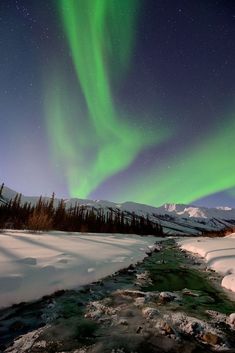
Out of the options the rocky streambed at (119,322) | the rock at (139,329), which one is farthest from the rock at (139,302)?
the rock at (139,329)

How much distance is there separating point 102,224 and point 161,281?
47155 millimetres

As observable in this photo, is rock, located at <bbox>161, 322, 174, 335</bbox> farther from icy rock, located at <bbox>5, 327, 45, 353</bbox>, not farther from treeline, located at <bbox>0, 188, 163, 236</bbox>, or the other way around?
treeline, located at <bbox>0, 188, 163, 236</bbox>

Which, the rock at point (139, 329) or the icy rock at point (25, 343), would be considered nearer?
the icy rock at point (25, 343)

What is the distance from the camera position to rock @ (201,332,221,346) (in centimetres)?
335

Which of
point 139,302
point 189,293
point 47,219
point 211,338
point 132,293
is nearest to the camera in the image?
point 211,338

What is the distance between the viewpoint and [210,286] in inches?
268

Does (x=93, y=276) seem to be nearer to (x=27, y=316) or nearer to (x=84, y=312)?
(x=84, y=312)

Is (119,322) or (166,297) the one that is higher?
(166,297)

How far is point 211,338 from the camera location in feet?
11.3

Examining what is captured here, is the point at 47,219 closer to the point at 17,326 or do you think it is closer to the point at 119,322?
the point at 17,326

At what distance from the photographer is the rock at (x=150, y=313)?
4129 mm

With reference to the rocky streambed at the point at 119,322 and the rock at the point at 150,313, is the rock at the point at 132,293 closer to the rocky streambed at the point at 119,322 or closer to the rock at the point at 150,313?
the rocky streambed at the point at 119,322

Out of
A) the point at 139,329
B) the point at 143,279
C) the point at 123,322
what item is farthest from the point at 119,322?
the point at 143,279

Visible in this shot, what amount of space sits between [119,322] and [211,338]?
4.27 ft
